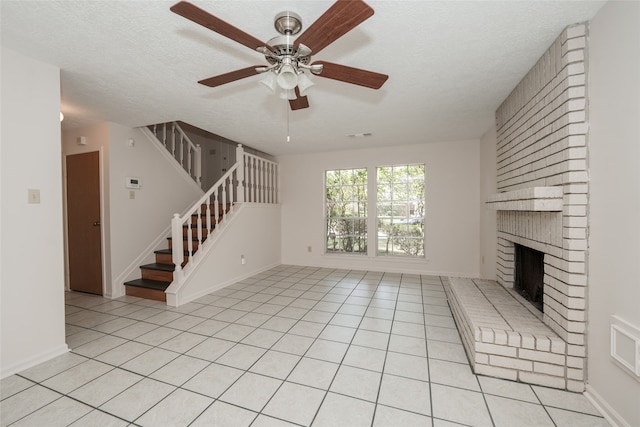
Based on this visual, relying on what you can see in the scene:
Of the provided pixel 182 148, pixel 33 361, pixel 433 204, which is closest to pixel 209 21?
pixel 33 361

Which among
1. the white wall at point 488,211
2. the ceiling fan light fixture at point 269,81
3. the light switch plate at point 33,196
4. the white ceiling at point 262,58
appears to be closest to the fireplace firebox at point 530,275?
the white wall at point 488,211

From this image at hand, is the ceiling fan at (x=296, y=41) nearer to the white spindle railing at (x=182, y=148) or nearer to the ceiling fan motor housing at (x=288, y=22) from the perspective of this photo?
the ceiling fan motor housing at (x=288, y=22)

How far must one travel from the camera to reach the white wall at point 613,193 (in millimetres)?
1396

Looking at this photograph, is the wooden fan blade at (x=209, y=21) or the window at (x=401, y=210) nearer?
the wooden fan blade at (x=209, y=21)

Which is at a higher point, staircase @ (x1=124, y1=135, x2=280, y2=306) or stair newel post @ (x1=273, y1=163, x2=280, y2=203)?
stair newel post @ (x1=273, y1=163, x2=280, y2=203)

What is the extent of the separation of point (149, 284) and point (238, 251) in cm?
133

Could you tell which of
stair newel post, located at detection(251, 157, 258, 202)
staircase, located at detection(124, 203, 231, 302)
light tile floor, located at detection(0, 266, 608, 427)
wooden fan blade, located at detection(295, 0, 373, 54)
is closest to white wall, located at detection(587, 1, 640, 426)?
light tile floor, located at detection(0, 266, 608, 427)

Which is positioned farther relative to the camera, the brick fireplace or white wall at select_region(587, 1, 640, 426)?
the brick fireplace

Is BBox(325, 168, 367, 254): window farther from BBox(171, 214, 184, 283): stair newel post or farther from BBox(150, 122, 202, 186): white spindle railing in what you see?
BBox(171, 214, 184, 283): stair newel post

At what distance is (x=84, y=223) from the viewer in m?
3.90

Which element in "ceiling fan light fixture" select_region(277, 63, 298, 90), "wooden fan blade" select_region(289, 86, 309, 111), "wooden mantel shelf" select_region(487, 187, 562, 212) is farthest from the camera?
"wooden fan blade" select_region(289, 86, 309, 111)

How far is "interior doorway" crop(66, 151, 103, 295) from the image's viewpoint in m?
3.79

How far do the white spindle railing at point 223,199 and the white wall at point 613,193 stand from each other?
3.96 meters

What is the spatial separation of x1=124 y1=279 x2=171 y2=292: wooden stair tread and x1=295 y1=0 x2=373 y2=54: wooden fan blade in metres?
3.55
